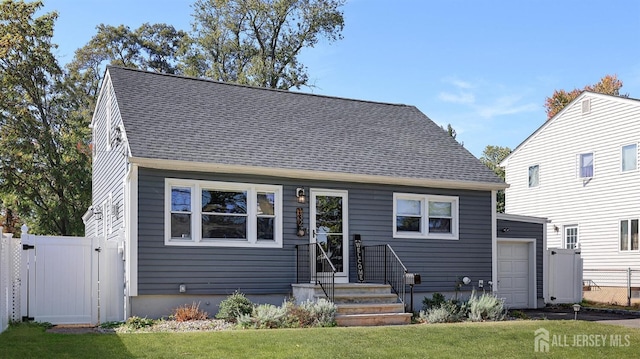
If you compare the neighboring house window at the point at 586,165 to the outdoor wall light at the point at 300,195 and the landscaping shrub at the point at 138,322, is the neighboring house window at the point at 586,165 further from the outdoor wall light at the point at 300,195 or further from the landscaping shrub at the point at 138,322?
the landscaping shrub at the point at 138,322

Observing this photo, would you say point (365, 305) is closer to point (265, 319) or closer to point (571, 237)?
point (265, 319)

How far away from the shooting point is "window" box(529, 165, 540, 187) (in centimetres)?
2609

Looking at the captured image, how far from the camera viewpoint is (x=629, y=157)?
72.3 feet

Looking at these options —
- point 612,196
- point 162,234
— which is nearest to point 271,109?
point 162,234

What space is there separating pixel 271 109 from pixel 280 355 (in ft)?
30.8

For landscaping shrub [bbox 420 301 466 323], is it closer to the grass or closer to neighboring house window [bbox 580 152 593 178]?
the grass

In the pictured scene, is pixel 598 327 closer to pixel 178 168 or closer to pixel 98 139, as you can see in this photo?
pixel 178 168

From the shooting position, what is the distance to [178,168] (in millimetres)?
13812

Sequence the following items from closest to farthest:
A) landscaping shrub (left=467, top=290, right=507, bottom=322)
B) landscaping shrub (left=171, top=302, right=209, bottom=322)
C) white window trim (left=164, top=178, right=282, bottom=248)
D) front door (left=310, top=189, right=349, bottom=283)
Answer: landscaping shrub (left=171, top=302, right=209, bottom=322) < white window trim (left=164, top=178, right=282, bottom=248) < landscaping shrub (left=467, top=290, right=507, bottom=322) < front door (left=310, top=189, right=349, bottom=283)

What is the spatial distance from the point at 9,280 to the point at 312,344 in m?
5.82

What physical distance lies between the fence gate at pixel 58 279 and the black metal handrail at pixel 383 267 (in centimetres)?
603

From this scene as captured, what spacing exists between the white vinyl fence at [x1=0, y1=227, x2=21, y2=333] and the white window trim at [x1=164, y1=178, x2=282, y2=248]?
279 centimetres

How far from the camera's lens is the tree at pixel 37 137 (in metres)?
25.5

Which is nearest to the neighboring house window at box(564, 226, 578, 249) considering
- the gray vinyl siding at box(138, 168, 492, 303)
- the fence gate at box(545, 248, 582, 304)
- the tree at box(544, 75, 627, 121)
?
the fence gate at box(545, 248, 582, 304)
